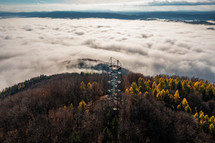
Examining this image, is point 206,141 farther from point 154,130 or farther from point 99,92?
point 99,92

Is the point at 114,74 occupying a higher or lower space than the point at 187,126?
higher

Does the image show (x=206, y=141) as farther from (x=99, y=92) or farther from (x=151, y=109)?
(x=99, y=92)

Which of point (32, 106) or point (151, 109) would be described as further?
point (32, 106)

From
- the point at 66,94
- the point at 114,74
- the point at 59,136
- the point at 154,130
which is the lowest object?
the point at 66,94

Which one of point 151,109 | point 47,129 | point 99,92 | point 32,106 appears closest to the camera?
point 47,129

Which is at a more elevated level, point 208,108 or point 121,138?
point 121,138

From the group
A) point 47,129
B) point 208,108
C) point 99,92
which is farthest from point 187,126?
point 99,92

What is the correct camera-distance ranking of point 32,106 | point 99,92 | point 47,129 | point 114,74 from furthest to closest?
1. point 99,92
2. point 32,106
3. point 47,129
4. point 114,74

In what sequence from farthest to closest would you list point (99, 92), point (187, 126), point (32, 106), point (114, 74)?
1. point (99, 92)
2. point (32, 106)
3. point (187, 126)
4. point (114, 74)

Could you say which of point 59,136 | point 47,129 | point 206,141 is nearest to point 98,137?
point 59,136
